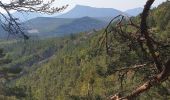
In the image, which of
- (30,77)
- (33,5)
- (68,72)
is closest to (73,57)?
(68,72)

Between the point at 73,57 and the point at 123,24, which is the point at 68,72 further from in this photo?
the point at 123,24

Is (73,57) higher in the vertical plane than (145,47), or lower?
lower

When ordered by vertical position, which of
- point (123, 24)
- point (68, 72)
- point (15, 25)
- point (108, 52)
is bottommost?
point (68, 72)

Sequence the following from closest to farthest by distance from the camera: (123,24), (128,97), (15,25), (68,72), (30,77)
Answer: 1. (128,97)
2. (123,24)
3. (15,25)
4. (68,72)
5. (30,77)

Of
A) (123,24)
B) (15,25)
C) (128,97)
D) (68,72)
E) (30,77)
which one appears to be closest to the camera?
(128,97)

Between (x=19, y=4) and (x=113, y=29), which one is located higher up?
(x=113, y=29)

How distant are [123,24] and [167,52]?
38 cm

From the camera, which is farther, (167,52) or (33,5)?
(33,5)

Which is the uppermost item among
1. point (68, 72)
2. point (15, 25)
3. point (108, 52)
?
point (108, 52)

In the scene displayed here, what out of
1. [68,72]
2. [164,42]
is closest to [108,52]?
[164,42]

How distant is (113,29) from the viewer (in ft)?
9.71

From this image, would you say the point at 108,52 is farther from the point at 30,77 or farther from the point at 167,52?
the point at 30,77

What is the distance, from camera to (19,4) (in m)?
4.91

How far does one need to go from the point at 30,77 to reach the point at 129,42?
620 feet
